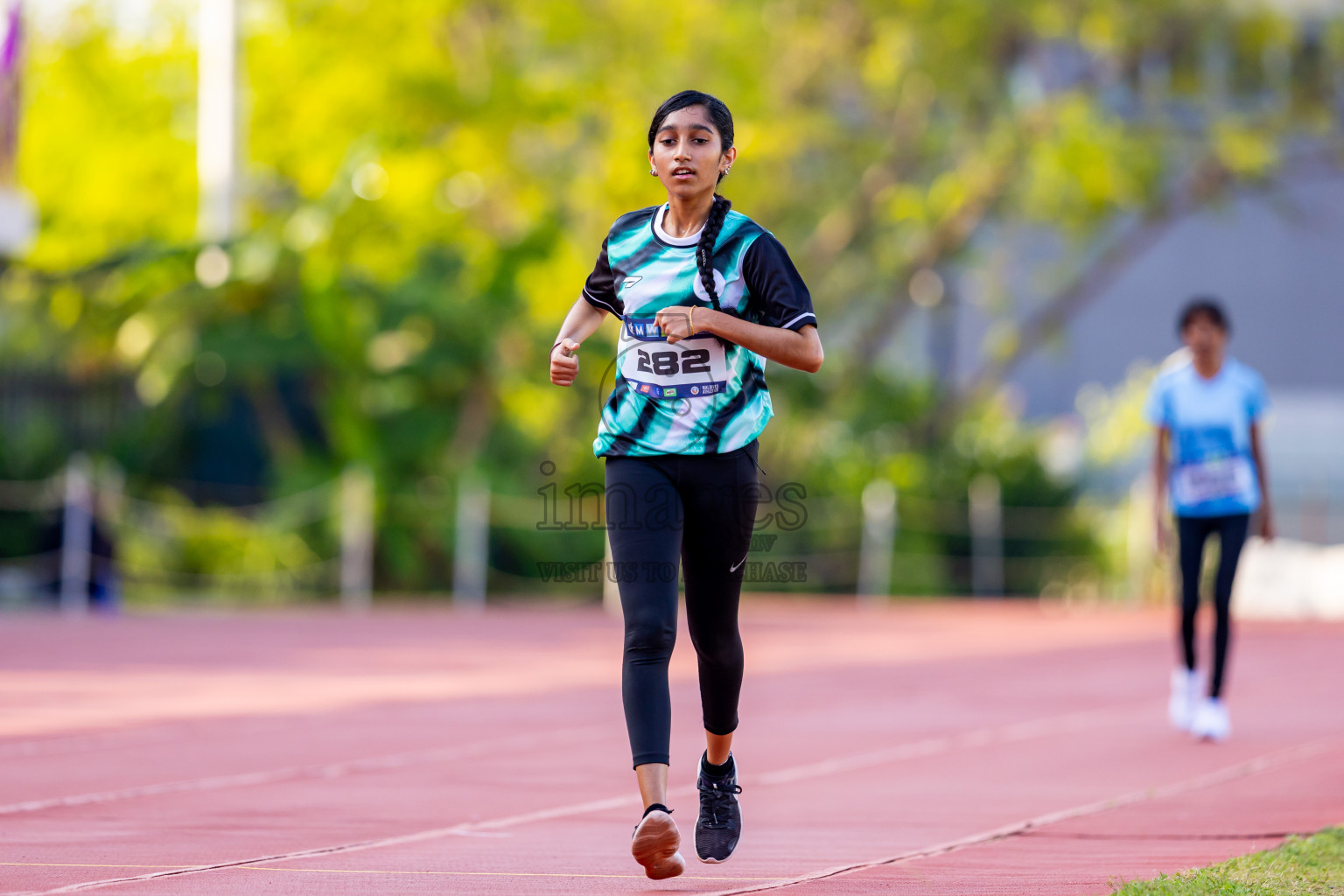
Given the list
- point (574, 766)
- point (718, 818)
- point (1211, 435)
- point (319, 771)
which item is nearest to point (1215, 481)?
point (1211, 435)

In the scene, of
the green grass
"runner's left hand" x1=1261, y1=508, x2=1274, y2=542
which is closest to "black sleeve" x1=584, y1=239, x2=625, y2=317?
the green grass

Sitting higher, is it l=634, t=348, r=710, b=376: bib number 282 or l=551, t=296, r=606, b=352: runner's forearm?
l=551, t=296, r=606, b=352: runner's forearm

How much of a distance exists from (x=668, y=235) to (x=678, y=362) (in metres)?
0.32

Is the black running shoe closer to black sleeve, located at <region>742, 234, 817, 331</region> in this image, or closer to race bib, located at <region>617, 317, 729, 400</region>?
race bib, located at <region>617, 317, 729, 400</region>

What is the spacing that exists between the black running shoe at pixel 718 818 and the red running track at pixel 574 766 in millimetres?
69

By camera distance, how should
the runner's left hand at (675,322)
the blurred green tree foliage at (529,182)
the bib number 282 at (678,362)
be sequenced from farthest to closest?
the blurred green tree foliage at (529,182)
the bib number 282 at (678,362)
the runner's left hand at (675,322)

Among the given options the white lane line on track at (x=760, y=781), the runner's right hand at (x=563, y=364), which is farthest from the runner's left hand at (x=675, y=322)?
the white lane line on track at (x=760, y=781)

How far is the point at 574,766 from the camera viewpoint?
22.8ft

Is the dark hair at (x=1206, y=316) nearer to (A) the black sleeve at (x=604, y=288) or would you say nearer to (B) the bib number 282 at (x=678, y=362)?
(A) the black sleeve at (x=604, y=288)

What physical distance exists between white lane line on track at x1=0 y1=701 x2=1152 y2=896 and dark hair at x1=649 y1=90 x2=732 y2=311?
180 cm

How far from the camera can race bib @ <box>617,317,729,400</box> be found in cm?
426

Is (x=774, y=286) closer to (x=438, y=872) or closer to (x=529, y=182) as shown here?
(x=438, y=872)

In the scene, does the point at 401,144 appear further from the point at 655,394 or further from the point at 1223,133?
the point at 655,394

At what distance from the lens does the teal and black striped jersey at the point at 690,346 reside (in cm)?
427
